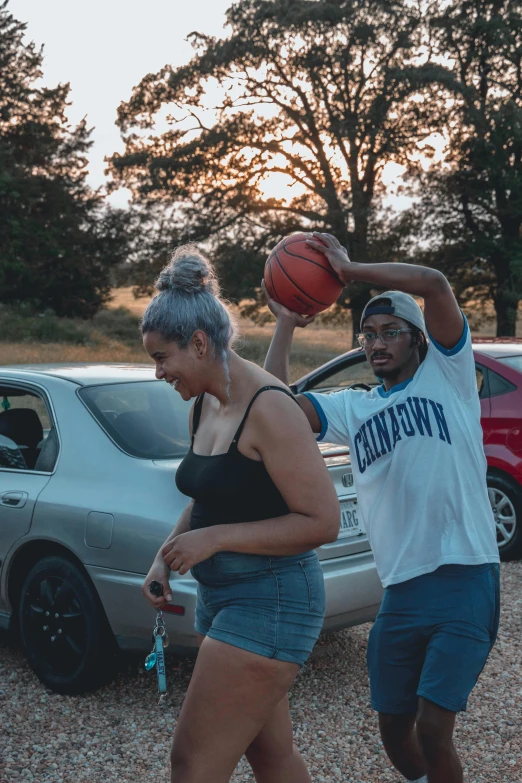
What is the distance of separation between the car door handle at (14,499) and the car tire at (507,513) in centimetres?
399

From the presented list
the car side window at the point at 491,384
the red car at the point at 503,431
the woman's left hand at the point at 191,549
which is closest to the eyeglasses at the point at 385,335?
the woman's left hand at the point at 191,549

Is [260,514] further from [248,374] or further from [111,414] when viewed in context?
[111,414]

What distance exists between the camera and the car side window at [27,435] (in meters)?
4.70

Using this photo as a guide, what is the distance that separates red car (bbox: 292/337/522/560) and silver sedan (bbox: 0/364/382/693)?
258 centimetres

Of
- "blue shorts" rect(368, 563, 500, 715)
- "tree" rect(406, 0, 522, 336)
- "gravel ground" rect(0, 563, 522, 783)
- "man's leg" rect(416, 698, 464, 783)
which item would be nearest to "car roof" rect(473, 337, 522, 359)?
"gravel ground" rect(0, 563, 522, 783)

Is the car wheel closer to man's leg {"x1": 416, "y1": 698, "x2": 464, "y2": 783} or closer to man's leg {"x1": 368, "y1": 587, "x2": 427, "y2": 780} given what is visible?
man's leg {"x1": 368, "y1": 587, "x2": 427, "y2": 780}

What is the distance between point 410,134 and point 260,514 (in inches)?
1288

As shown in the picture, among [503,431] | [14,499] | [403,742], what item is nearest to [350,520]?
[403,742]

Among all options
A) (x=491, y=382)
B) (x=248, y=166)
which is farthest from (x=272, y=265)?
(x=248, y=166)

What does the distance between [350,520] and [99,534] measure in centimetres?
122

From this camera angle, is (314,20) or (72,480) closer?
(72,480)

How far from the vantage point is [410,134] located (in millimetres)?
33031

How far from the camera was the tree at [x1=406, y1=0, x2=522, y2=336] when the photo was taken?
3120 centimetres

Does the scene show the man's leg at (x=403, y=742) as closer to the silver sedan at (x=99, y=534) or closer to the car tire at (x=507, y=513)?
the silver sedan at (x=99, y=534)
